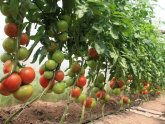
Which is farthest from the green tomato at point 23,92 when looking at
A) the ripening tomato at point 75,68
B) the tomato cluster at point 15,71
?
the ripening tomato at point 75,68

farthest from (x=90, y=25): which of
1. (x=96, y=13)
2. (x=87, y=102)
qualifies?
(x=87, y=102)

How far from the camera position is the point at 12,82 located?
44.6 inches

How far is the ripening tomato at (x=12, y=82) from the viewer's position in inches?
44.8

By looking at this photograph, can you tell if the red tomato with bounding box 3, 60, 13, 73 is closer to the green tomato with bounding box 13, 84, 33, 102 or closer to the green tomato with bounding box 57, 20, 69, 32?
the green tomato with bounding box 13, 84, 33, 102

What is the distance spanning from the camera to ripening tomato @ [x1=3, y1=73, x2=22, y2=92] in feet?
3.73

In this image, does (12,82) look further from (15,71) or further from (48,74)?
(48,74)

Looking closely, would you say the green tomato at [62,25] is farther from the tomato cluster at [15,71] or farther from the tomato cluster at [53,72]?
the tomato cluster at [15,71]

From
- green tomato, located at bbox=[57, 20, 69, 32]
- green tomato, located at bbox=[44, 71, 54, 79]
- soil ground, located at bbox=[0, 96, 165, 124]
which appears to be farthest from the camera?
soil ground, located at bbox=[0, 96, 165, 124]

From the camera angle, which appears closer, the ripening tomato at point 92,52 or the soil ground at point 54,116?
the ripening tomato at point 92,52

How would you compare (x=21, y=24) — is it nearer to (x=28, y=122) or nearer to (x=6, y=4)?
(x=6, y=4)

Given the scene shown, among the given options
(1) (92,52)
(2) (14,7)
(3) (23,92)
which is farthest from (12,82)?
→ (1) (92,52)

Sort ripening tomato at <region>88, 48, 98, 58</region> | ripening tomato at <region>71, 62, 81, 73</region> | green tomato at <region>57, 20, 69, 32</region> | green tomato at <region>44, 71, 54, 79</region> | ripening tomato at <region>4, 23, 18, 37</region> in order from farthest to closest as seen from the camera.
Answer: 1. ripening tomato at <region>88, 48, 98, 58</region>
2. ripening tomato at <region>71, 62, 81, 73</region>
3. green tomato at <region>44, 71, 54, 79</region>
4. green tomato at <region>57, 20, 69, 32</region>
5. ripening tomato at <region>4, 23, 18, 37</region>

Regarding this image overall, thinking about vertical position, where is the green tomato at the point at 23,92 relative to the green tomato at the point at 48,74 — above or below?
below

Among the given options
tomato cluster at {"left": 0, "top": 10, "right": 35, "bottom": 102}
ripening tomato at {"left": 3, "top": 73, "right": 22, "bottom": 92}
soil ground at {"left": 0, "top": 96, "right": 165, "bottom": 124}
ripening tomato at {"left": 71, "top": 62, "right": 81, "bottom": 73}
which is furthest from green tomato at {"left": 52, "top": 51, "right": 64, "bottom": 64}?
soil ground at {"left": 0, "top": 96, "right": 165, "bottom": 124}
